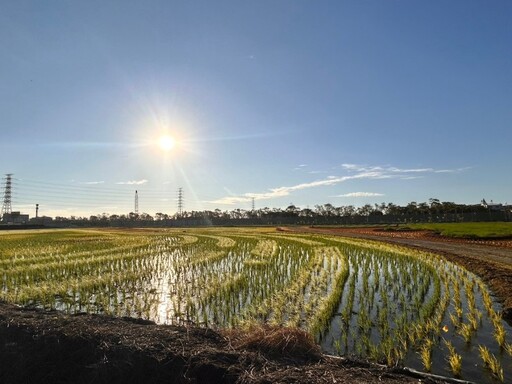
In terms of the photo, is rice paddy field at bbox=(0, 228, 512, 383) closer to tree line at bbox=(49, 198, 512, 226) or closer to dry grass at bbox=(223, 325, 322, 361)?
dry grass at bbox=(223, 325, 322, 361)

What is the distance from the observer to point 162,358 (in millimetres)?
4879

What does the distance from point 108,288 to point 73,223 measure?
115m

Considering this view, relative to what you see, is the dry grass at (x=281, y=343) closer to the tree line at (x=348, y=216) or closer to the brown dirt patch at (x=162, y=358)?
the brown dirt patch at (x=162, y=358)

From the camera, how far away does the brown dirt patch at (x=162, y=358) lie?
4.55m

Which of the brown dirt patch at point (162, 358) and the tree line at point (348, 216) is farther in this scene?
the tree line at point (348, 216)

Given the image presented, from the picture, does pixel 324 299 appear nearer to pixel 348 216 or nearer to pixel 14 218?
pixel 348 216

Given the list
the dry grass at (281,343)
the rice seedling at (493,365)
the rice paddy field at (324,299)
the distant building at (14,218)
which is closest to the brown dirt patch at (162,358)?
the dry grass at (281,343)

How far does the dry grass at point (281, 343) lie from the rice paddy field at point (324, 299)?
1045 mm

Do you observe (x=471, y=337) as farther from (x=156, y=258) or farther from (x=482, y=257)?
(x=156, y=258)

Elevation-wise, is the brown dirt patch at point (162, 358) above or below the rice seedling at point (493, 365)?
above

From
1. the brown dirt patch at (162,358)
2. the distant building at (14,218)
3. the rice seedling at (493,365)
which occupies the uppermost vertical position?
the distant building at (14,218)

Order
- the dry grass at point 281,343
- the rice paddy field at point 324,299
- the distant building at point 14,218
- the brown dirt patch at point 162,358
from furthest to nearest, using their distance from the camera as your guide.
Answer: the distant building at point 14,218 < the rice paddy field at point 324,299 < the dry grass at point 281,343 < the brown dirt patch at point 162,358

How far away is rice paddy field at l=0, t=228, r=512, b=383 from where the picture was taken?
20.6 ft

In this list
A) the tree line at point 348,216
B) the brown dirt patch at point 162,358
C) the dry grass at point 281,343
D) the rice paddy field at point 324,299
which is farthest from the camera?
the tree line at point 348,216
